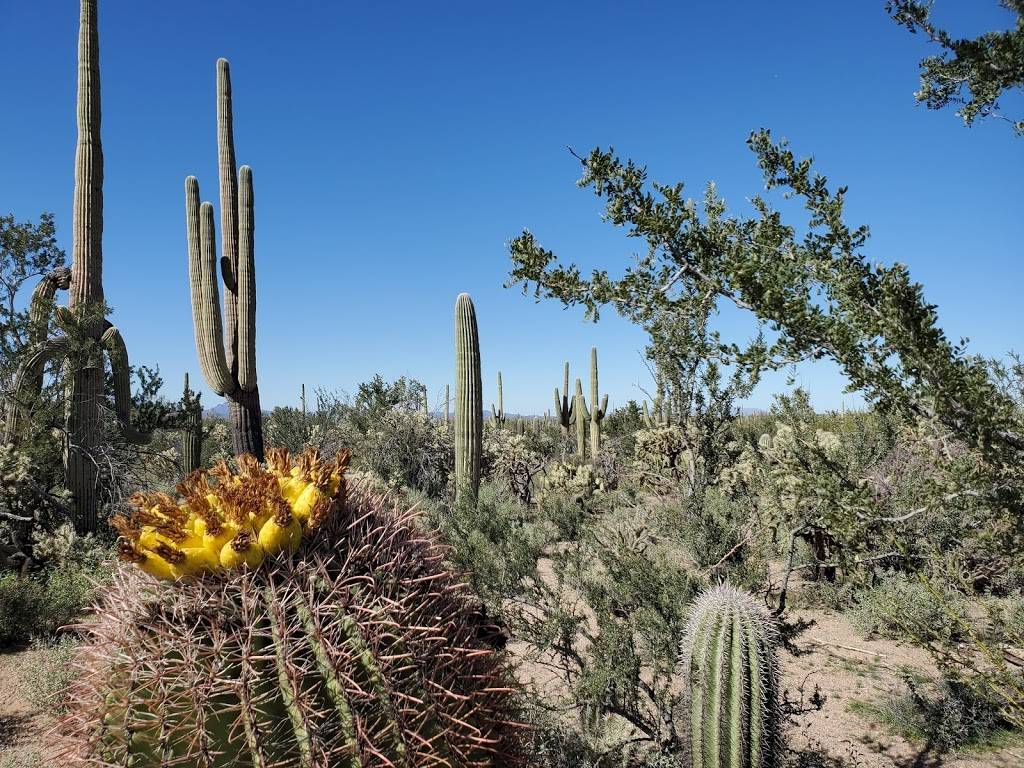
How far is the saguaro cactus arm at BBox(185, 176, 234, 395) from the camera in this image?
10.2m

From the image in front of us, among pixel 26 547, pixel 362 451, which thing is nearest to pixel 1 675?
pixel 26 547

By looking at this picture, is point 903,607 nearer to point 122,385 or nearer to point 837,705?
point 837,705

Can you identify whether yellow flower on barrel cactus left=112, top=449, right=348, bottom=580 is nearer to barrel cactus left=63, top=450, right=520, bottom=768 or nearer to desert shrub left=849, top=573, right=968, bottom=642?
barrel cactus left=63, top=450, right=520, bottom=768

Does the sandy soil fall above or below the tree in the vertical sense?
below

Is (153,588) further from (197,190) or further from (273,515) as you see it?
(197,190)

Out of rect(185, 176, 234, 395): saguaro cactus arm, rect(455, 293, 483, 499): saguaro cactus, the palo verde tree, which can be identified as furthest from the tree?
rect(185, 176, 234, 395): saguaro cactus arm

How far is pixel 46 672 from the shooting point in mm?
5449

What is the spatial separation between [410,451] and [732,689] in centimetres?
1237

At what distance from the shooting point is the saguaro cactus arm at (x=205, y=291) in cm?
1022

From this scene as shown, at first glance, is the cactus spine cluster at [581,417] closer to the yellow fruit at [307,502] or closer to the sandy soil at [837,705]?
the sandy soil at [837,705]

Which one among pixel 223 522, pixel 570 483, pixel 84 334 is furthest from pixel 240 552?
pixel 570 483

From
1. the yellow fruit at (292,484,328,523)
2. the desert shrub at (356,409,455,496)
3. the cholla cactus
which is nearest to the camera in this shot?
the yellow fruit at (292,484,328,523)

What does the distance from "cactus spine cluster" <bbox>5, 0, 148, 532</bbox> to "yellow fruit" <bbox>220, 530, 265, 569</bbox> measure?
30.3ft

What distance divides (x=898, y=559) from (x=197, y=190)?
11.9m
